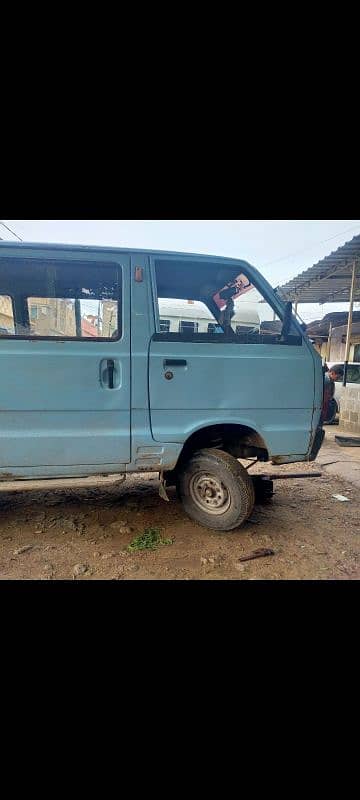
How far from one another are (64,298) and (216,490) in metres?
2.10

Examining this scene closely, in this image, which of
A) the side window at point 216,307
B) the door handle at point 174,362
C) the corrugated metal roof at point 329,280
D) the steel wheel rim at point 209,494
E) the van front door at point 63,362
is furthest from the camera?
the corrugated metal roof at point 329,280

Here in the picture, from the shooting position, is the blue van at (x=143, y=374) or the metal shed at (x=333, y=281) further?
→ the metal shed at (x=333, y=281)

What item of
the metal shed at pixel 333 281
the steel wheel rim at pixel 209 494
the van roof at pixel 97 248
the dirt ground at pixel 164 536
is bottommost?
the dirt ground at pixel 164 536

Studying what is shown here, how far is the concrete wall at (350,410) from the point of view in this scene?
7505 millimetres

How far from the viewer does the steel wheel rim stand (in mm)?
2920

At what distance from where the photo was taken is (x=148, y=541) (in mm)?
2818

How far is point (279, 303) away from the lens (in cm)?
287

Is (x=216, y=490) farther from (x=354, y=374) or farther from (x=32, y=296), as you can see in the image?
(x=354, y=374)

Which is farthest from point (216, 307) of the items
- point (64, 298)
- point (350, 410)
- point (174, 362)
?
point (350, 410)

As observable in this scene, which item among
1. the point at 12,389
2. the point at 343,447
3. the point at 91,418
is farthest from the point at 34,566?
the point at 343,447

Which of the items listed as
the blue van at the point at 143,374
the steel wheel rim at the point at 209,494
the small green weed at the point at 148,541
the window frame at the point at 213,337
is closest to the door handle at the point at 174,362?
the blue van at the point at 143,374

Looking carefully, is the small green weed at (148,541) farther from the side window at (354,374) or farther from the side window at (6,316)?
the side window at (354,374)

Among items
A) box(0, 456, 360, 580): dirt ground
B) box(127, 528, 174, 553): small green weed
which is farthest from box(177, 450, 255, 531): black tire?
box(127, 528, 174, 553): small green weed

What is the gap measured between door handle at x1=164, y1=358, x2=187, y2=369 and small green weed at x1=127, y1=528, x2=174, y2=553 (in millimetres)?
1476
